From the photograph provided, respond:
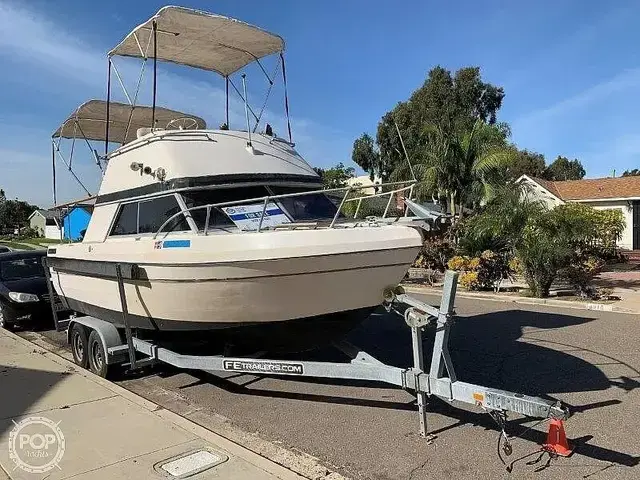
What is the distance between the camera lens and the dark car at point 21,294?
11227mm

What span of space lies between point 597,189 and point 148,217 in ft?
90.1

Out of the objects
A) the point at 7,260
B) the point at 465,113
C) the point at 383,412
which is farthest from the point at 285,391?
the point at 465,113

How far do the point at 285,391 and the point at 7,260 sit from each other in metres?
8.77

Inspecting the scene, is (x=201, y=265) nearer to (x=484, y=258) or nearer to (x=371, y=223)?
(x=371, y=223)

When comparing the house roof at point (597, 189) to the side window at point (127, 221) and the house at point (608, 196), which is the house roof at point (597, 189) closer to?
the house at point (608, 196)

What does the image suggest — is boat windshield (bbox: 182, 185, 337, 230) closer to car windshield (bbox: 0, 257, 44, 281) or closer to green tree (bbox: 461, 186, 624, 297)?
green tree (bbox: 461, 186, 624, 297)

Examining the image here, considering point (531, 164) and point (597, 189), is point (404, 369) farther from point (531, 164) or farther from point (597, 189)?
point (531, 164)

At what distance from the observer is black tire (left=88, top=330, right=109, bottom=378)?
7.12 meters

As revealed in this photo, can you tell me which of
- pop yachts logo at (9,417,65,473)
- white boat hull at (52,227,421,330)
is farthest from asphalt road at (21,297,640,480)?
pop yachts logo at (9,417,65,473)

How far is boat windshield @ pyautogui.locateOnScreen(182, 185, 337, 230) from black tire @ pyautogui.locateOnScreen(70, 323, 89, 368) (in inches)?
107

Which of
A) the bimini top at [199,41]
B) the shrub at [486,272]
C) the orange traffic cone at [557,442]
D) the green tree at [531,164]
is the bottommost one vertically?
the orange traffic cone at [557,442]

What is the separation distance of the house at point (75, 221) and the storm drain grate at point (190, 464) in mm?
5948

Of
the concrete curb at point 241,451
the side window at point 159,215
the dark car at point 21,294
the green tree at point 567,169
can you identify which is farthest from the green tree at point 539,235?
the green tree at point 567,169

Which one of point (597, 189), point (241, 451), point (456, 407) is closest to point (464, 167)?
point (597, 189)
